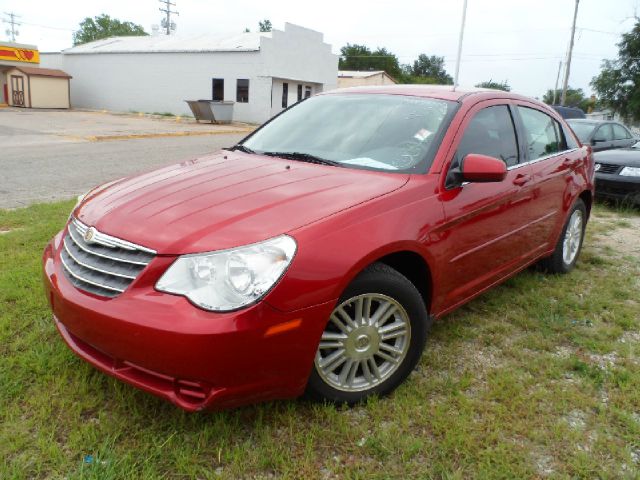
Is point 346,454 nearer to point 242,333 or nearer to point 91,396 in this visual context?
point 242,333

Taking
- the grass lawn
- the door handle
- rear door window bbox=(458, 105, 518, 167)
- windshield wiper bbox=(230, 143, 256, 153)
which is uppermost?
rear door window bbox=(458, 105, 518, 167)

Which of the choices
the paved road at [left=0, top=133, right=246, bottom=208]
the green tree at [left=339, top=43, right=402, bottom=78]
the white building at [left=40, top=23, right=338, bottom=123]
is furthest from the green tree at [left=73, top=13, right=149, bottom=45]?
the paved road at [left=0, top=133, right=246, bottom=208]

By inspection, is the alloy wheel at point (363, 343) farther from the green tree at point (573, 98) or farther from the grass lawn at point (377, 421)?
the green tree at point (573, 98)

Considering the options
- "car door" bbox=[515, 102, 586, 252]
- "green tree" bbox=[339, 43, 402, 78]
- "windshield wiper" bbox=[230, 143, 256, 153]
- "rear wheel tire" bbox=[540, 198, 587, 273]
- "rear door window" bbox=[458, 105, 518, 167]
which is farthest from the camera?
"green tree" bbox=[339, 43, 402, 78]

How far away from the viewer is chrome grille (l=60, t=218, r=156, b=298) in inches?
86.6

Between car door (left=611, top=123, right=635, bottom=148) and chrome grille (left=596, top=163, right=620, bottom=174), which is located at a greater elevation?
car door (left=611, top=123, right=635, bottom=148)

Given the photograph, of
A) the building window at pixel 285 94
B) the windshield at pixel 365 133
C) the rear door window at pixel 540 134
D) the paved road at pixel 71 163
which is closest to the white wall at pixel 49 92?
the building window at pixel 285 94

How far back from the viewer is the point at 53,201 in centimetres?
689

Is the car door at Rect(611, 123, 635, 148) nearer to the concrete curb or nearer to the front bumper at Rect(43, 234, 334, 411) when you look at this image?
the front bumper at Rect(43, 234, 334, 411)

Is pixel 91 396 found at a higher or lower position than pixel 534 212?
lower

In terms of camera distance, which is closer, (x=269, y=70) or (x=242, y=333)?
(x=242, y=333)

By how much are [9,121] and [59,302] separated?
23664mm

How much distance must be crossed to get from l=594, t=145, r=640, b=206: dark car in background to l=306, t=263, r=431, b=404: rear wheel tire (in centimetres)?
639

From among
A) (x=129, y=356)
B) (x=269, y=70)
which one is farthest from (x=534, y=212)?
(x=269, y=70)
